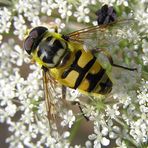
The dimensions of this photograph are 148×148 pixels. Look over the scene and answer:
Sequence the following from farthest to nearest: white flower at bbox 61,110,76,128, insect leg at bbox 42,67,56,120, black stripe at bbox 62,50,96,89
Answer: white flower at bbox 61,110,76,128
insect leg at bbox 42,67,56,120
black stripe at bbox 62,50,96,89

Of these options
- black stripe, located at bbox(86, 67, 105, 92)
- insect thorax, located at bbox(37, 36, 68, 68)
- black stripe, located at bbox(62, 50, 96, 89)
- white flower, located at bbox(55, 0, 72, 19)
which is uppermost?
white flower, located at bbox(55, 0, 72, 19)

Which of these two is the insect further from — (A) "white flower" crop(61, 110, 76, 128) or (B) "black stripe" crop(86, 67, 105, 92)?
(A) "white flower" crop(61, 110, 76, 128)

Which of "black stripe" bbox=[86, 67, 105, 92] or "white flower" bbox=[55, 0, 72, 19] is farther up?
"white flower" bbox=[55, 0, 72, 19]

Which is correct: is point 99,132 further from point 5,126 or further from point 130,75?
point 5,126

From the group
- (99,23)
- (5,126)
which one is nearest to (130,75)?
(99,23)

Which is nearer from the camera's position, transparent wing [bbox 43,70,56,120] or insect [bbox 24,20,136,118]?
insect [bbox 24,20,136,118]

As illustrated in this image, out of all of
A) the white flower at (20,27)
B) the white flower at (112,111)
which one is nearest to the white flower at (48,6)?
the white flower at (20,27)

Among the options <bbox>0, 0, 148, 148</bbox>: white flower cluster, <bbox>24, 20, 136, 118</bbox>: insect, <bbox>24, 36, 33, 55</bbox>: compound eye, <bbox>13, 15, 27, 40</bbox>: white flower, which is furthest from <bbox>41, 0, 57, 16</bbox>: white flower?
<bbox>24, 36, 33, 55</bbox>: compound eye
